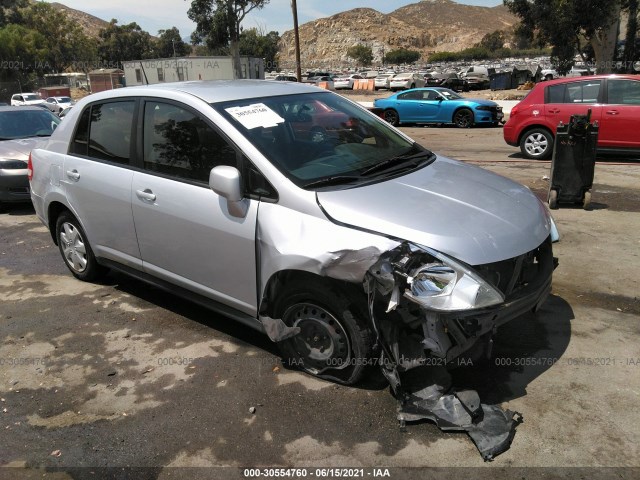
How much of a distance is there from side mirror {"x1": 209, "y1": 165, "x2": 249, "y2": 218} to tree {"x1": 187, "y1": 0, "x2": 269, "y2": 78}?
177 feet

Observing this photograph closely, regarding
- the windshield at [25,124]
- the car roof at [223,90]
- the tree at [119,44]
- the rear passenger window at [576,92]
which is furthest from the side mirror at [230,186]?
the tree at [119,44]

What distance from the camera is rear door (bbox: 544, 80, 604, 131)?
948 cm

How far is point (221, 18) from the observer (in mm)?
54781

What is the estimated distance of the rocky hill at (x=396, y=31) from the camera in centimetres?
15662

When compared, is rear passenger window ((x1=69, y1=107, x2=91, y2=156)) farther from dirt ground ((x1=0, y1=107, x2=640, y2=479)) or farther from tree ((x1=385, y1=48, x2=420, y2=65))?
tree ((x1=385, y1=48, x2=420, y2=65))

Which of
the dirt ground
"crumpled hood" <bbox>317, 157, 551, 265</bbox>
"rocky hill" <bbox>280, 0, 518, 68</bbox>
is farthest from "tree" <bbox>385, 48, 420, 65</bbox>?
"crumpled hood" <bbox>317, 157, 551, 265</bbox>

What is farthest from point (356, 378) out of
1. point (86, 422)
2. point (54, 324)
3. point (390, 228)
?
point (54, 324)

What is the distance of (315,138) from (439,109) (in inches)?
603

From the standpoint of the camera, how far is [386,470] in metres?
2.62

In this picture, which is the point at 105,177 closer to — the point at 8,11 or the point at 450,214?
the point at 450,214

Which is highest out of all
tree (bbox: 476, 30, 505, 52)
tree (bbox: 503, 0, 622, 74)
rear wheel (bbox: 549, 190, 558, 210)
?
tree (bbox: 476, 30, 505, 52)

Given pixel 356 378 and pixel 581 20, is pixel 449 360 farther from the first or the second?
pixel 581 20

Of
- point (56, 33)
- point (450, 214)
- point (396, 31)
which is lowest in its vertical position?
point (450, 214)

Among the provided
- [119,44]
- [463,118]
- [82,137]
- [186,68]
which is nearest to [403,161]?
[82,137]
